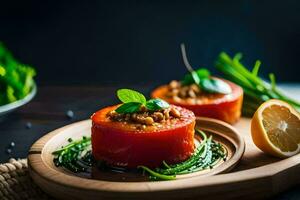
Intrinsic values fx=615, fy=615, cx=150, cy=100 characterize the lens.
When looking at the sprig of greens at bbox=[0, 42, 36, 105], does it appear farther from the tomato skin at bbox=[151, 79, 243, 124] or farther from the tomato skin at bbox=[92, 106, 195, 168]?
the tomato skin at bbox=[92, 106, 195, 168]

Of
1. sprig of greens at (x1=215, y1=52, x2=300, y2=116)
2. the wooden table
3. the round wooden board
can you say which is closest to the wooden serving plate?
the round wooden board

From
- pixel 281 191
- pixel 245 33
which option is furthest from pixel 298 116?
pixel 245 33

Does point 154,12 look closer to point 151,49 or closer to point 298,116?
point 151,49

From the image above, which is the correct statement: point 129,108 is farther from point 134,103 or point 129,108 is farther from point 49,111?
point 49,111

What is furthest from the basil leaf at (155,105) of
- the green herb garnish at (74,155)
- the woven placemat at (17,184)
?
the woven placemat at (17,184)

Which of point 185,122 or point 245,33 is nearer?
point 185,122

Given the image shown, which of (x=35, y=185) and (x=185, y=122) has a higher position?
(x=185, y=122)

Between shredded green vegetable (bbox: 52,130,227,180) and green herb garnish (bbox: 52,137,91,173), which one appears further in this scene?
green herb garnish (bbox: 52,137,91,173)
